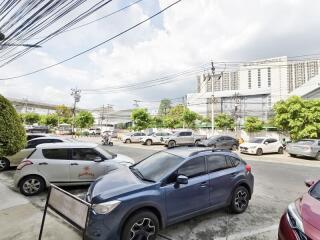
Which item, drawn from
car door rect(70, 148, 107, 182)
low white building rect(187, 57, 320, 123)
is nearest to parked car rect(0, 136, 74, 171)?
car door rect(70, 148, 107, 182)

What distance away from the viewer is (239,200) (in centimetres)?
583

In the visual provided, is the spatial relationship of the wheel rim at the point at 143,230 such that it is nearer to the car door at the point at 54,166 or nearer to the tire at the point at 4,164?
the car door at the point at 54,166

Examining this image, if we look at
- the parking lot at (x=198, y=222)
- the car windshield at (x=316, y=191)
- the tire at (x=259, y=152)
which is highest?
the car windshield at (x=316, y=191)

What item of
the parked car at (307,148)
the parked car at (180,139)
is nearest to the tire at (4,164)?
the parked car at (180,139)

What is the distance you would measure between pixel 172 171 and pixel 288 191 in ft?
17.7

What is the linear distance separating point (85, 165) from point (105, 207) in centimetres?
381

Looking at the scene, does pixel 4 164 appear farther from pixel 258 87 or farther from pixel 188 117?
pixel 258 87

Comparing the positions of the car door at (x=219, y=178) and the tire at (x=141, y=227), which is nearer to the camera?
the tire at (x=141, y=227)

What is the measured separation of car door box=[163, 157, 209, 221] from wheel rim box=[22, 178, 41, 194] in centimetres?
448

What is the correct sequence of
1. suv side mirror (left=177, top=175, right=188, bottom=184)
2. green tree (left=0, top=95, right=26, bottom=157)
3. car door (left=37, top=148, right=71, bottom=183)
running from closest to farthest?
1. suv side mirror (left=177, top=175, right=188, bottom=184)
2. green tree (left=0, top=95, right=26, bottom=157)
3. car door (left=37, top=148, right=71, bottom=183)

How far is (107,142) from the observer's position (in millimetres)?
26312

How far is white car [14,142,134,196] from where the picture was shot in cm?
713

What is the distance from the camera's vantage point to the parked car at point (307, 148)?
17500mm

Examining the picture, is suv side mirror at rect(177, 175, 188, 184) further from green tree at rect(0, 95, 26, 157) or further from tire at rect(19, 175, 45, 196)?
tire at rect(19, 175, 45, 196)
